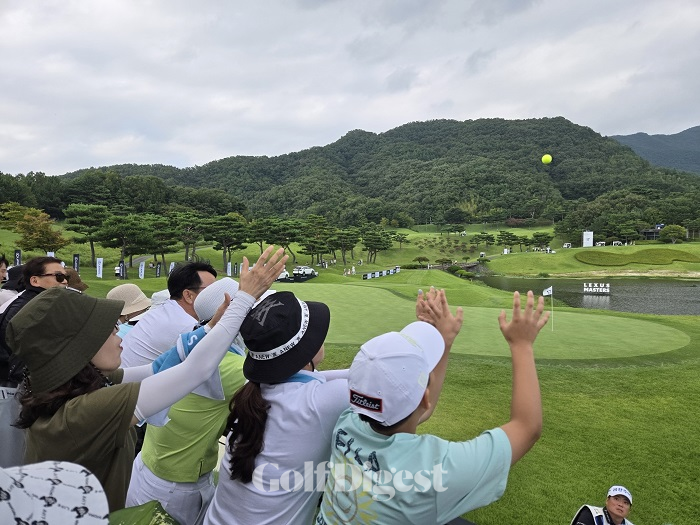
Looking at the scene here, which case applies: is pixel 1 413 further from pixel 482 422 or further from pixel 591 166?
pixel 591 166

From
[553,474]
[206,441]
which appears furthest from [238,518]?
[553,474]

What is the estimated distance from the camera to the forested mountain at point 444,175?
80.4m

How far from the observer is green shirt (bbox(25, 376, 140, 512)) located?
4.19 feet

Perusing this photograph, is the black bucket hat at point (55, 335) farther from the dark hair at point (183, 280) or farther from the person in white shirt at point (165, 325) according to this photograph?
the dark hair at point (183, 280)

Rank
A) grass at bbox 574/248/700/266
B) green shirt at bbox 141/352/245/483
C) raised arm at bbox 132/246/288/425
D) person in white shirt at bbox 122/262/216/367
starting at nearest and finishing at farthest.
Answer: raised arm at bbox 132/246/288/425, green shirt at bbox 141/352/245/483, person in white shirt at bbox 122/262/216/367, grass at bbox 574/248/700/266

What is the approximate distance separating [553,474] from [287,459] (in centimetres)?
297

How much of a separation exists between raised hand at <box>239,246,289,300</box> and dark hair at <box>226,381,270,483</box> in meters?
0.38

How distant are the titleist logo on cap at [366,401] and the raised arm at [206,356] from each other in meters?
0.55

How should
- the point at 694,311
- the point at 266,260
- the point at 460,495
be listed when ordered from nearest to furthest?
the point at 460,495 < the point at 266,260 < the point at 694,311

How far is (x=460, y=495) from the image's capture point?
3.69 feet

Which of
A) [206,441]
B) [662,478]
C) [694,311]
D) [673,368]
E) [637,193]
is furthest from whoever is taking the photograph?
[637,193]

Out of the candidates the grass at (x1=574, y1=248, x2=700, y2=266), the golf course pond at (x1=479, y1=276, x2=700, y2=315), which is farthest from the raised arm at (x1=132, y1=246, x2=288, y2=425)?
the grass at (x1=574, y1=248, x2=700, y2=266)

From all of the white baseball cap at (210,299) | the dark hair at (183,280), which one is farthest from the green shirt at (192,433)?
the dark hair at (183,280)

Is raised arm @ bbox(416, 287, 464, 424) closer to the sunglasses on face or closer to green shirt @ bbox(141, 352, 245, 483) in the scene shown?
green shirt @ bbox(141, 352, 245, 483)
